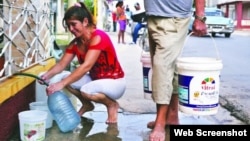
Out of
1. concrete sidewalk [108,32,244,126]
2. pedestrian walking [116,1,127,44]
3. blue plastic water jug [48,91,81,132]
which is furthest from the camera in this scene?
pedestrian walking [116,1,127,44]

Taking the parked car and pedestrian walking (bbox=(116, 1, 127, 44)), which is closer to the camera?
pedestrian walking (bbox=(116, 1, 127, 44))

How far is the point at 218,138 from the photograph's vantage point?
10.1 feet

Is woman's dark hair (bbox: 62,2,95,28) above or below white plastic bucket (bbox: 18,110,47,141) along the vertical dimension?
above

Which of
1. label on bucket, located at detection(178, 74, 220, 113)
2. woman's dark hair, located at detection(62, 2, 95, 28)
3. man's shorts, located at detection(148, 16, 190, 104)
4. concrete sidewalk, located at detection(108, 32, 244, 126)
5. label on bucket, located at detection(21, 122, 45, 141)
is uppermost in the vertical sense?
woman's dark hair, located at detection(62, 2, 95, 28)

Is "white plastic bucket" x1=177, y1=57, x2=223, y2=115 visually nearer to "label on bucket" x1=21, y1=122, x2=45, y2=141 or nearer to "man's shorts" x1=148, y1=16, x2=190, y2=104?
"man's shorts" x1=148, y1=16, x2=190, y2=104

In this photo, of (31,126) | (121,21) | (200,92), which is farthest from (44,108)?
(121,21)

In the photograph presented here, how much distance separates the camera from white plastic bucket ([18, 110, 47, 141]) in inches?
135

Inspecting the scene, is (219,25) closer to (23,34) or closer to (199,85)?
(23,34)

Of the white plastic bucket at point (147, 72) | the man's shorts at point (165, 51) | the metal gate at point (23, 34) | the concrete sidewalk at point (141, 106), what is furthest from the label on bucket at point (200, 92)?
the metal gate at point (23, 34)

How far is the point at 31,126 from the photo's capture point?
3428 millimetres

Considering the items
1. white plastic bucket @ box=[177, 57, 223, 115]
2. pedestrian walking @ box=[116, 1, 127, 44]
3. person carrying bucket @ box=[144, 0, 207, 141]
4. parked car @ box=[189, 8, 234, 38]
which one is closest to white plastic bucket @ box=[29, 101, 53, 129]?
person carrying bucket @ box=[144, 0, 207, 141]

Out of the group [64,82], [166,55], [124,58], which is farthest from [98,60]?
[124,58]

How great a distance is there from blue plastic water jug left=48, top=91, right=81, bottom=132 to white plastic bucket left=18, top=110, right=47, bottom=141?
A: 7.2 inches

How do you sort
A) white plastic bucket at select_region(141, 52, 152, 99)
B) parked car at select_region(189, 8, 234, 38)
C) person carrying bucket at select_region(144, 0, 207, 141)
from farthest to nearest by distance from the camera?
1. parked car at select_region(189, 8, 234, 38)
2. white plastic bucket at select_region(141, 52, 152, 99)
3. person carrying bucket at select_region(144, 0, 207, 141)
